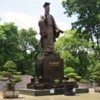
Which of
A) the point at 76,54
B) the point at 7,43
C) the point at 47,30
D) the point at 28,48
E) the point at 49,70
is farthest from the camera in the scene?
the point at 28,48

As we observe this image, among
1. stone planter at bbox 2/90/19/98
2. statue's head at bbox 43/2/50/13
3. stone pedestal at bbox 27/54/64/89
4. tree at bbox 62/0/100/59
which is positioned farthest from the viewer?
tree at bbox 62/0/100/59

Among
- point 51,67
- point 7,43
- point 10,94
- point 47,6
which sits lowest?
point 10,94

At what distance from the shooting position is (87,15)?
1340 inches

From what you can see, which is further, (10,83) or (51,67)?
(51,67)

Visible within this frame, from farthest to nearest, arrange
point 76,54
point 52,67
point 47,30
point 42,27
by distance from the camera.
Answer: point 76,54 < point 47,30 < point 42,27 < point 52,67

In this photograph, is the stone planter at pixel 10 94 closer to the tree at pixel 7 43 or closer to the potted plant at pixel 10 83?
the potted plant at pixel 10 83

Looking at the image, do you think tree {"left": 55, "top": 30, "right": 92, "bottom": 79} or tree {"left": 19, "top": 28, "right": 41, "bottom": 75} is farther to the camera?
tree {"left": 19, "top": 28, "right": 41, "bottom": 75}

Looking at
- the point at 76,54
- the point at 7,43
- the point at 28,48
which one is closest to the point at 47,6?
the point at 7,43

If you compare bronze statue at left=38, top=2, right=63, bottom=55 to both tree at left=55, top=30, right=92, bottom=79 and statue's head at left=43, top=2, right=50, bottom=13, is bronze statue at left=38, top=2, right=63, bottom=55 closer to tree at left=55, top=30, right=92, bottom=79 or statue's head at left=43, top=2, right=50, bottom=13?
statue's head at left=43, top=2, right=50, bottom=13

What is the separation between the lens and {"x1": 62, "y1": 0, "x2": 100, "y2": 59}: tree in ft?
109

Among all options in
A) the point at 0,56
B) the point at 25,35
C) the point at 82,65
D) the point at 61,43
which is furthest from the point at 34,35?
the point at 0,56

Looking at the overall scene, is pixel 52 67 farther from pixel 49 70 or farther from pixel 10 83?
pixel 10 83

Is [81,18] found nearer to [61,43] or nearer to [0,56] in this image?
[0,56]

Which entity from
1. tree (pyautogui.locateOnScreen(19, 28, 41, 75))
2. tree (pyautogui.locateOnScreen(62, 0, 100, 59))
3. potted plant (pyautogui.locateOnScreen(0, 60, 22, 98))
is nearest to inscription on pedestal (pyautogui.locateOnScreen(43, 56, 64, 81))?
potted plant (pyautogui.locateOnScreen(0, 60, 22, 98))
